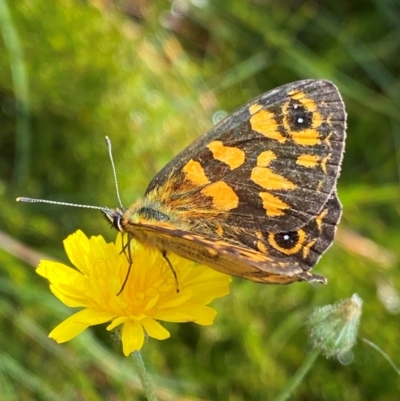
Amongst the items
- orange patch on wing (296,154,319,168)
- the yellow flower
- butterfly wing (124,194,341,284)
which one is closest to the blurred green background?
the yellow flower

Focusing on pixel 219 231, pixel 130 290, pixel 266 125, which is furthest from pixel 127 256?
pixel 266 125

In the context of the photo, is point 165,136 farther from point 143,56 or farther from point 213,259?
point 213,259

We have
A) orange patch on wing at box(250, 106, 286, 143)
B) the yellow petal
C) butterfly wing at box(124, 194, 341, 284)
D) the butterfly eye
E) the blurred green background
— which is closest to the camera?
butterfly wing at box(124, 194, 341, 284)

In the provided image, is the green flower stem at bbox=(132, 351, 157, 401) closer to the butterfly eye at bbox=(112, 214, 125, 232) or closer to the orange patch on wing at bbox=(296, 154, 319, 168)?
the butterfly eye at bbox=(112, 214, 125, 232)

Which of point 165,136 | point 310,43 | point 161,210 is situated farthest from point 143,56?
point 161,210

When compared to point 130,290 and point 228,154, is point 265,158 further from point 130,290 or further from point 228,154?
point 130,290

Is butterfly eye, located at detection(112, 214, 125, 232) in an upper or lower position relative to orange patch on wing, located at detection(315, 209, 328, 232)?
upper
